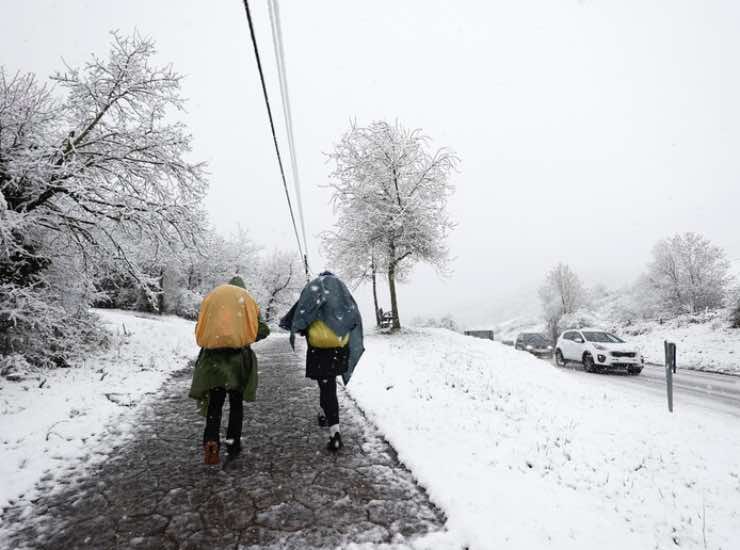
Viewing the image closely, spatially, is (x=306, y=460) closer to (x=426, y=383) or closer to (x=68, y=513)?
(x=68, y=513)

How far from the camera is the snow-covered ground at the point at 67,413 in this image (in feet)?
12.3

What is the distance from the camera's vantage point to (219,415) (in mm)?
3826

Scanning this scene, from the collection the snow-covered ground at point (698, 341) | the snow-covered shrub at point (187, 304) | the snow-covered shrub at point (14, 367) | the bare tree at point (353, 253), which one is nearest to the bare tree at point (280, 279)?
the snow-covered shrub at point (187, 304)

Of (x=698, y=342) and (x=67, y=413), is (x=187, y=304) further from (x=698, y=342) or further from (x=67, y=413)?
(x=698, y=342)

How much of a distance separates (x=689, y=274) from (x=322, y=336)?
46561mm

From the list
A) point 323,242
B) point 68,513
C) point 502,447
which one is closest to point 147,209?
point 68,513

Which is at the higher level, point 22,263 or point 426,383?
point 22,263

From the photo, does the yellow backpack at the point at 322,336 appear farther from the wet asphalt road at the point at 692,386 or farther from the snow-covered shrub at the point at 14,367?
the wet asphalt road at the point at 692,386

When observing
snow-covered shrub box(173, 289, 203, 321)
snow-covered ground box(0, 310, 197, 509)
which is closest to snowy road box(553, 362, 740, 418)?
snow-covered ground box(0, 310, 197, 509)

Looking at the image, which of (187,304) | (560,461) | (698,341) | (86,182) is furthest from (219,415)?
(187,304)

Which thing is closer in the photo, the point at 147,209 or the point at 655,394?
the point at 147,209

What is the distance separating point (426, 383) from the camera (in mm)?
7535

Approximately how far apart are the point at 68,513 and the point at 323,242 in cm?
1867

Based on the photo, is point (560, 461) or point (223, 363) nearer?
point (223, 363)
